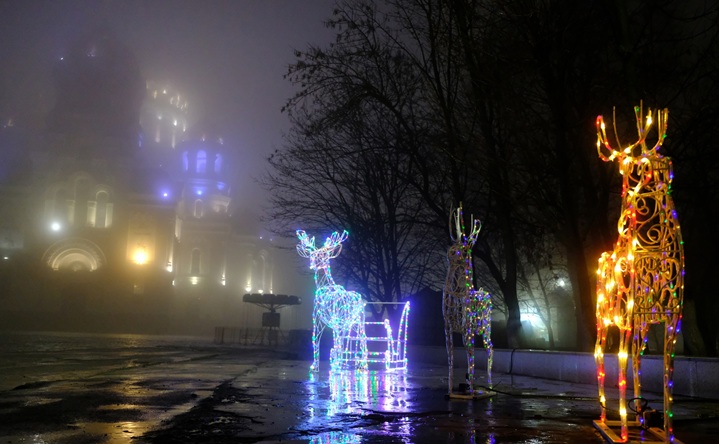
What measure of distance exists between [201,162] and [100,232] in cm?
2792

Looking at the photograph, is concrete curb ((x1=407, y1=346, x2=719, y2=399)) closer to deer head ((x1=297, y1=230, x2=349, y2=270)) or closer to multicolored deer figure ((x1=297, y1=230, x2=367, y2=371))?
multicolored deer figure ((x1=297, y1=230, x2=367, y2=371))

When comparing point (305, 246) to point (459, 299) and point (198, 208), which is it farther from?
point (198, 208)

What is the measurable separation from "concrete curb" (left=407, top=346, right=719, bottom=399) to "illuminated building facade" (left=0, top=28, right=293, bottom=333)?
47.5m

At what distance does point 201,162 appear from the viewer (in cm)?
9306

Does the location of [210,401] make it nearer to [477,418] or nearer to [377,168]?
[477,418]

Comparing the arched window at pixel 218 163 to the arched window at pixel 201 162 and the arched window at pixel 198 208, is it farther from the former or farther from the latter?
the arched window at pixel 198 208

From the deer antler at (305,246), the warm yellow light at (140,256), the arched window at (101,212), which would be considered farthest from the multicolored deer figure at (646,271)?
the arched window at (101,212)

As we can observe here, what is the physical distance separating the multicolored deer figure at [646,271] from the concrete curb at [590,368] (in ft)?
16.2

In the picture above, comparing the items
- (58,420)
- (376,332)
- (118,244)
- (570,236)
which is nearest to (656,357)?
(570,236)

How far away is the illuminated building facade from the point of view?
2372 inches

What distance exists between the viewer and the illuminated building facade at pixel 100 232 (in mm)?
60250

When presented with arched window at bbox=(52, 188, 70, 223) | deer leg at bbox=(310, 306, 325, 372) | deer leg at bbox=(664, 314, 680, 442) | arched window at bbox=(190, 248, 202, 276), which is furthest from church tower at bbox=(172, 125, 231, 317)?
deer leg at bbox=(664, 314, 680, 442)

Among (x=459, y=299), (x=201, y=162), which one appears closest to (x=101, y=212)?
(x=201, y=162)

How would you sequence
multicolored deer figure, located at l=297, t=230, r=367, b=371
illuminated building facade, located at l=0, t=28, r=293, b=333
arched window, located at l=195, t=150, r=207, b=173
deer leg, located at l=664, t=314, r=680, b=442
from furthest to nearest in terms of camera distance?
arched window, located at l=195, t=150, r=207, b=173, illuminated building facade, located at l=0, t=28, r=293, b=333, multicolored deer figure, located at l=297, t=230, r=367, b=371, deer leg, located at l=664, t=314, r=680, b=442
